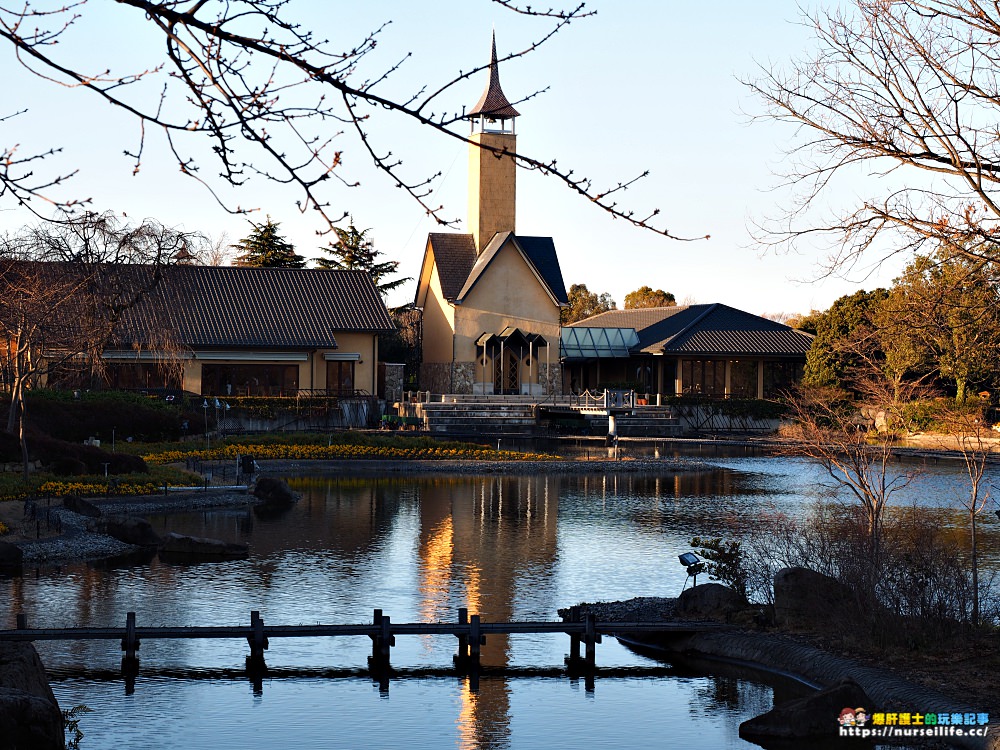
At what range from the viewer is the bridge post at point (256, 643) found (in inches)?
547

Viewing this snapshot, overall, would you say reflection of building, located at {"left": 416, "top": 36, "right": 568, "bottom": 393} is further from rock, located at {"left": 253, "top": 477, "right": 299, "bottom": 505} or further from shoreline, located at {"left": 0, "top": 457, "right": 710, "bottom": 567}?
rock, located at {"left": 253, "top": 477, "right": 299, "bottom": 505}

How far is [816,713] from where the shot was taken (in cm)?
1120

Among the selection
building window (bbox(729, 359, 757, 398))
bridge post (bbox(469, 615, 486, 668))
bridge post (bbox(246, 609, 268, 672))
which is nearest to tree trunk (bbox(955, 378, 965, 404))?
building window (bbox(729, 359, 757, 398))

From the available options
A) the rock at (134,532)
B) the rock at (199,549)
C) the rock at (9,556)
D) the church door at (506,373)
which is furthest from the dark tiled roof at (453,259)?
the rock at (9,556)

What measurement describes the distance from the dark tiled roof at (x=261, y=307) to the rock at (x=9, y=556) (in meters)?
26.7

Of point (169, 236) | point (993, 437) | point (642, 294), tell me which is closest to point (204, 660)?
point (169, 236)

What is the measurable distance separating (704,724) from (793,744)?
4.03ft

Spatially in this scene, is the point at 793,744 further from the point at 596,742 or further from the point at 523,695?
the point at 523,695

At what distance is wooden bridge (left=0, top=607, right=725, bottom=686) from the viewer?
13.7 meters

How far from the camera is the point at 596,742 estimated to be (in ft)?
39.1

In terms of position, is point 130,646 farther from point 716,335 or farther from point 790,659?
point 716,335

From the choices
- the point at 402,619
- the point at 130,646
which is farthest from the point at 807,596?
the point at 130,646

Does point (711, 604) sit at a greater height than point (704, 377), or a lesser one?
lesser

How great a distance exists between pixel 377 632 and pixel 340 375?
124ft
